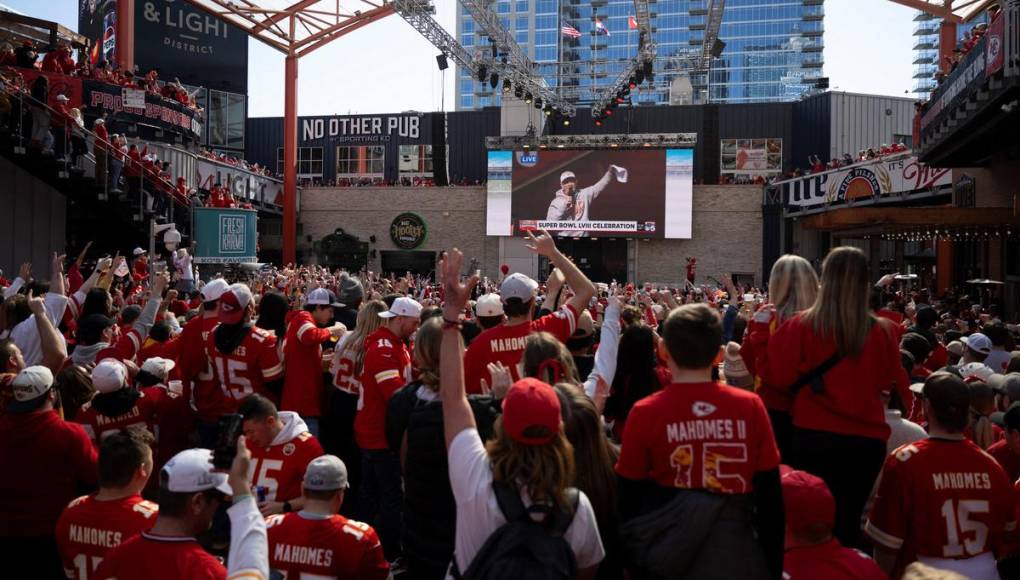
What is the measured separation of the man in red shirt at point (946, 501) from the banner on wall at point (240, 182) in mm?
24012

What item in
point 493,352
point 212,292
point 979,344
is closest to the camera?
point 493,352

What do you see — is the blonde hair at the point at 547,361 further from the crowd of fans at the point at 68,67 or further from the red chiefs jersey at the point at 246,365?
the crowd of fans at the point at 68,67

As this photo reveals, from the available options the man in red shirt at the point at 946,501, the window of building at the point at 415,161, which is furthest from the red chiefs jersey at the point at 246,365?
the window of building at the point at 415,161

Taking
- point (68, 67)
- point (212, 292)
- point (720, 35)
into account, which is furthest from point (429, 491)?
point (720, 35)

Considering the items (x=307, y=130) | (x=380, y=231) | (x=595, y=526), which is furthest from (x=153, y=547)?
(x=307, y=130)

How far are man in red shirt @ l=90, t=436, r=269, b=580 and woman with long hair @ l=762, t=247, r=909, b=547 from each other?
7.44 feet

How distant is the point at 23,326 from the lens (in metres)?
6.44

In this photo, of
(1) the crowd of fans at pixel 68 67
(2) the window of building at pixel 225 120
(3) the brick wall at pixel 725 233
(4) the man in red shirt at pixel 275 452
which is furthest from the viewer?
(2) the window of building at pixel 225 120

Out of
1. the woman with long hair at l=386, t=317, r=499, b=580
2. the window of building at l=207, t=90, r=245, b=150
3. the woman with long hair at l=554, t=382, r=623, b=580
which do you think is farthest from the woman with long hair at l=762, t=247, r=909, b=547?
the window of building at l=207, t=90, r=245, b=150

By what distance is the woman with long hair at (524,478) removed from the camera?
2693mm

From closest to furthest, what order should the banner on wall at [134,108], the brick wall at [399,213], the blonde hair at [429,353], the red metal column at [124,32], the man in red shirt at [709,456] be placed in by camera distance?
the man in red shirt at [709,456] → the blonde hair at [429,353] → the banner on wall at [134,108] → the red metal column at [124,32] → the brick wall at [399,213]

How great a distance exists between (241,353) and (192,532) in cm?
265

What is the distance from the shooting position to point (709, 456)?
9.49 ft

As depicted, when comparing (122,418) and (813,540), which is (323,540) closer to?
(813,540)
